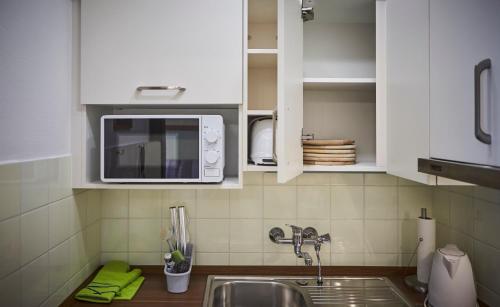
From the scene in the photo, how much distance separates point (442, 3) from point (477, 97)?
13.1 inches

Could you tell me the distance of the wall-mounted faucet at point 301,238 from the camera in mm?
1402

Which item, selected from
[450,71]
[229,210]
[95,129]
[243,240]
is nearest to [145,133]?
[95,129]

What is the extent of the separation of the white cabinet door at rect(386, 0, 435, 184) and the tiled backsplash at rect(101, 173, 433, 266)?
1.17 ft

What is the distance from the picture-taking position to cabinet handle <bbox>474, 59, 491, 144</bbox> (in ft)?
2.27

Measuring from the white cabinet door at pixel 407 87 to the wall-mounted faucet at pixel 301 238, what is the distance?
17.8 inches

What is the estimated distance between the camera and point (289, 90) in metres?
1.02

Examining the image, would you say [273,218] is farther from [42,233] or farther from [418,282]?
[42,233]

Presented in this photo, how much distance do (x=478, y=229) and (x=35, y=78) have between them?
162 centimetres

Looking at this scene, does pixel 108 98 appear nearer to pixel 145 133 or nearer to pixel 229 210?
pixel 145 133

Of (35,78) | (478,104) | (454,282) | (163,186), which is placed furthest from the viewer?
(163,186)

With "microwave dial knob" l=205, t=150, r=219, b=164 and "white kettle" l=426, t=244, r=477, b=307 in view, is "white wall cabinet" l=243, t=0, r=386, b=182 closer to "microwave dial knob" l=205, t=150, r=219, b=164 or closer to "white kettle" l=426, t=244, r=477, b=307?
"microwave dial knob" l=205, t=150, r=219, b=164

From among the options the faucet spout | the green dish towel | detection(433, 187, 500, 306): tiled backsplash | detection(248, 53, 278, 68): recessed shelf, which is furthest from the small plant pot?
detection(433, 187, 500, 306): tiled backsplash

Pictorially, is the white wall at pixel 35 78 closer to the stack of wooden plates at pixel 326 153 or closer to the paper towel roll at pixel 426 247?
the stack of wooden plates at pixel 326 153

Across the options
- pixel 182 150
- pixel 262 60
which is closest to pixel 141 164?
pixel 182 150
